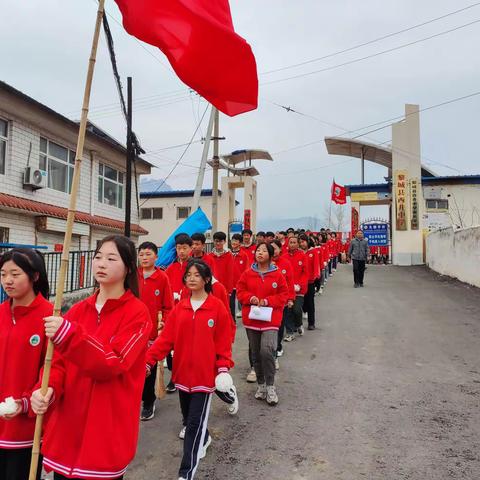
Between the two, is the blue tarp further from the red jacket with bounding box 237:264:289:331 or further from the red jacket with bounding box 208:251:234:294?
the red jacket with bounding box 237:264:289:331

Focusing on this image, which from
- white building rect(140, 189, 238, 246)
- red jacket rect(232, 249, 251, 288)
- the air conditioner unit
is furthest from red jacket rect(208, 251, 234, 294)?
white building rect(140, 189, 238, 246)

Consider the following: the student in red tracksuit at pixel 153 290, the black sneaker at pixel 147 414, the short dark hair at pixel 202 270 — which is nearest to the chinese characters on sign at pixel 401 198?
the student in red tracksuit at pixel 153 290

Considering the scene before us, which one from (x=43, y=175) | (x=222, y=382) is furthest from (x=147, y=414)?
(x=43, y=175)

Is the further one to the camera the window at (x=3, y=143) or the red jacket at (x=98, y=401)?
the window at (x=3, y=143)

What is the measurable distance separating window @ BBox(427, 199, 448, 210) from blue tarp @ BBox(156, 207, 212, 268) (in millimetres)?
19755

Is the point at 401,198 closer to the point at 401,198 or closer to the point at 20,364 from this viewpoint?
the point at 401,198

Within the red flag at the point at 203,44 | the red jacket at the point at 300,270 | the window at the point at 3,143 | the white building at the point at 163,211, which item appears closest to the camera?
the red flag at the point at 203,44

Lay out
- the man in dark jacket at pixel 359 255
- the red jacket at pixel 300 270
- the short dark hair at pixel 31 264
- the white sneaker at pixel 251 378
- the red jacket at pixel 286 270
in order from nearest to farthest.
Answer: the short dark hair at pixel 31 264, the white sneaker at pixel 251 378, the red jacket at pixel 286 270, the red jacket at pixel 300 270, the man in dark jacket at pixel 359 255

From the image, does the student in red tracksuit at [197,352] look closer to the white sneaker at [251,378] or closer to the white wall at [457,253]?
the white sneaker at [251,378]

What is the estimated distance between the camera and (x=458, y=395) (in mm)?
5176

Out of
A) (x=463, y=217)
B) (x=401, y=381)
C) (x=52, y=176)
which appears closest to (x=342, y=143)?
(x=463, y=217)

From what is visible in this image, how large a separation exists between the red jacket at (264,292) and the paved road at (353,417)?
888 mm

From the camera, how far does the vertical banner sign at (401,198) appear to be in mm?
21594

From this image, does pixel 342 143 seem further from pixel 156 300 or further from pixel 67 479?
pixel 67 479
